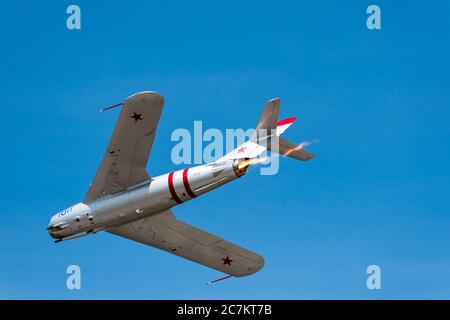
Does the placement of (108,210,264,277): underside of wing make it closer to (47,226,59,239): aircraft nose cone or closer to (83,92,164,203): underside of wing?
(47,226,59,239): aircraft nose cone

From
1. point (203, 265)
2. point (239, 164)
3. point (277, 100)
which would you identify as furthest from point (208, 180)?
point (203, 265)

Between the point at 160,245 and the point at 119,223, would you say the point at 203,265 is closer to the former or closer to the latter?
the point at 160,245

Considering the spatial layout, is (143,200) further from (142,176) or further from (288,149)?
(288,149)

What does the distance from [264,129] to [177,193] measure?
6.02 metres

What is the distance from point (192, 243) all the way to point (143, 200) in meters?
7.06

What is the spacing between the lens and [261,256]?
5962 centimetres

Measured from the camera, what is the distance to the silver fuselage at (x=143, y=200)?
5109 cm

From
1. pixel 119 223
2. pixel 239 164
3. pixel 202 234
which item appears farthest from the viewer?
pixel 202 234

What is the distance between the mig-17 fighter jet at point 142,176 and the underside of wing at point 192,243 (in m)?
0.39

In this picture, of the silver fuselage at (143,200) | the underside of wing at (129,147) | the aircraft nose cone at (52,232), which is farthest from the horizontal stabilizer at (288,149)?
the aircraft nose cone at (52,232)

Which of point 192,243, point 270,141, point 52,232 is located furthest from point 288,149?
point 52,232

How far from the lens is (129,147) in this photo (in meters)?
52.4

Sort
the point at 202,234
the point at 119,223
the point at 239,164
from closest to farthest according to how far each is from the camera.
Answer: the point at 239,164 < the point at 119,223 < the point at 202,234

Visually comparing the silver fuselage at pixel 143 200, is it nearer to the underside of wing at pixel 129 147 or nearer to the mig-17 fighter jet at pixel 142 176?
the mig-17 fighter jet at pixel 142 176
